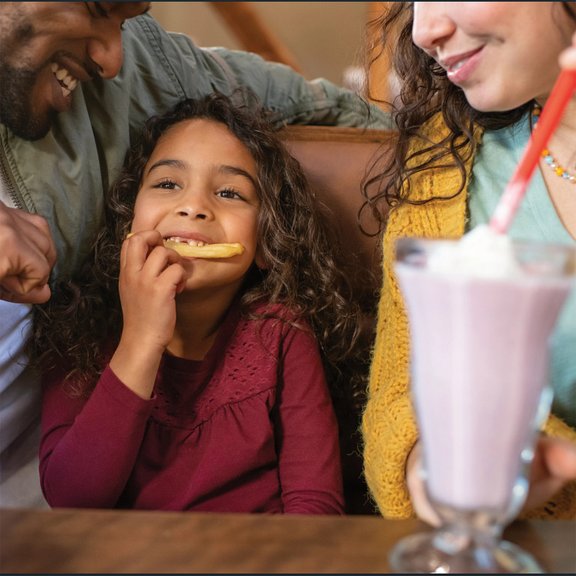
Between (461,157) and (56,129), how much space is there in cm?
64

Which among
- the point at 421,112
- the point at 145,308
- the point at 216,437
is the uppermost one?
the point at 421,112

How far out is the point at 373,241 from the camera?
161 cm

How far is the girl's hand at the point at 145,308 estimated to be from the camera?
3.99ft

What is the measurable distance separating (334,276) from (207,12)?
15.0ft

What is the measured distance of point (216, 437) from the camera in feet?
4.39

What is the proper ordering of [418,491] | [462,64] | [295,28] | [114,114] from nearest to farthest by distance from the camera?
[418,491]
[462,64]
[114,114]
[295,28]

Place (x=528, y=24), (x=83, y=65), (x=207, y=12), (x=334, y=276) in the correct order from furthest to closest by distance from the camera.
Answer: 1. (x=207, y=12)
2. (x=334, y=276)
3. (x=83, y=65)
4. (x=528, y=24)

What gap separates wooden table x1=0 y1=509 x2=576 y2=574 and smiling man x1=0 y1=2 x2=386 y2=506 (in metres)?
0.39

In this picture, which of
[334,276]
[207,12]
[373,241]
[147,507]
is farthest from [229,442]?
[207,12]

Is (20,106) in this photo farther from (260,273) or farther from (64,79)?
(260,273)

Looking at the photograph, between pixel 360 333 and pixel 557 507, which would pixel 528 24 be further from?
pixel 360 333

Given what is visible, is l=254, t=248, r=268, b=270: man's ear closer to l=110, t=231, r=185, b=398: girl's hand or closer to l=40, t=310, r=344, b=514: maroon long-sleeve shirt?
l=40, t=310, r=344, b=514: maroon long-sleeve shirt

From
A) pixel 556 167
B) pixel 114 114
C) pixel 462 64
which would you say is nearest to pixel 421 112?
pixel 556 167

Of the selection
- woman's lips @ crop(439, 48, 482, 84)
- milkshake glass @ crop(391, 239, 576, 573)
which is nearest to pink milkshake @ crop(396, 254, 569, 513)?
milkshake glass @ crop(391, 239, 576, 573)
